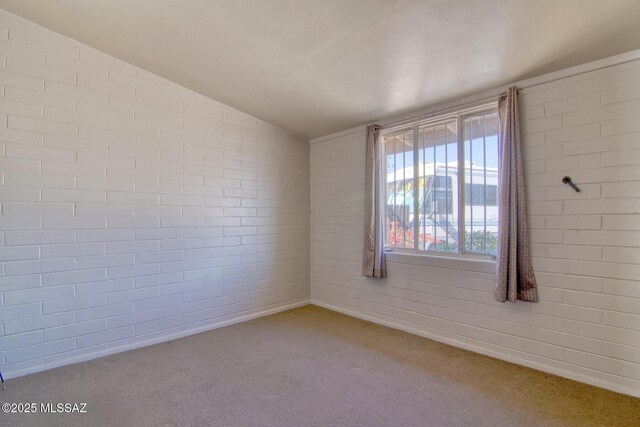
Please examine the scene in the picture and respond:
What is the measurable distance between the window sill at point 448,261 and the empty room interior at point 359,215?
0.06 ft

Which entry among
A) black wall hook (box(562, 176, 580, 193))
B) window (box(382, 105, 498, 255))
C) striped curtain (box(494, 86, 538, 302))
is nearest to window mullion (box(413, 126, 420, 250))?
window (box(382, 105, 498, 255))

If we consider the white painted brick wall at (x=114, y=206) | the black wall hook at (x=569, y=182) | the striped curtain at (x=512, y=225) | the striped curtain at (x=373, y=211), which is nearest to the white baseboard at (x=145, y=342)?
the white painted brick wall at (x=114, y=206)

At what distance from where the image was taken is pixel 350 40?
7.99 ft

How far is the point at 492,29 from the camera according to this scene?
2.16 metres

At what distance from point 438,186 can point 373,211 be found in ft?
2.58

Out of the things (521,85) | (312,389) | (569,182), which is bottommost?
(312,389)

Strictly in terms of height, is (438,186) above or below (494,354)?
above

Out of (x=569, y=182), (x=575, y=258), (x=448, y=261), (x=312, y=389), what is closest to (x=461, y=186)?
(x=448, y=261)

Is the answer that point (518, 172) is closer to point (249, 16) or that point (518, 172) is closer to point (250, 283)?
point (249, 16)

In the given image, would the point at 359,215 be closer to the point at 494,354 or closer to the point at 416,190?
the point at 416,190

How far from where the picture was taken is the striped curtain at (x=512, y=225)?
273 cm

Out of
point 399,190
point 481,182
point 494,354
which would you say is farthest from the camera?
point 399,190

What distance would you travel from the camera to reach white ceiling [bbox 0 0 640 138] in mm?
2059

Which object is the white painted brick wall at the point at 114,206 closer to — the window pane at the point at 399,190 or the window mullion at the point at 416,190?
the window pane at the point at 399,190
